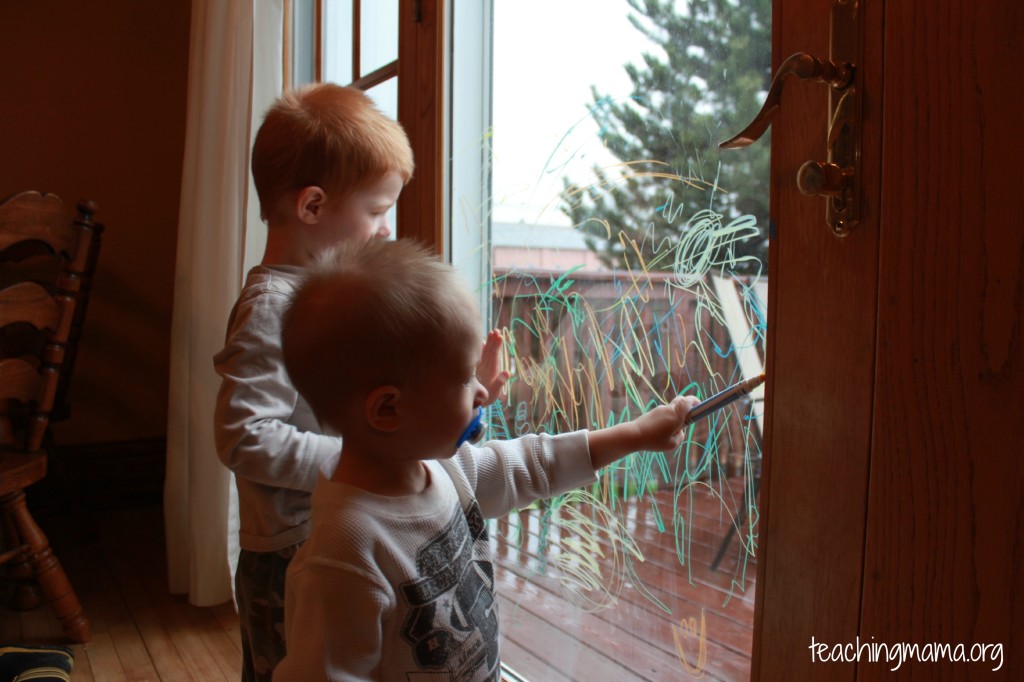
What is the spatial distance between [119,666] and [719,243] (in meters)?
1.59

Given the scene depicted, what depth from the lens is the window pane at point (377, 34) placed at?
162 centimetres

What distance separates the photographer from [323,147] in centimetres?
104

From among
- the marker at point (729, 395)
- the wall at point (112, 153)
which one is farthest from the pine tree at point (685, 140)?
the wall at point (112, 153)

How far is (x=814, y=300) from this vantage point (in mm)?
715

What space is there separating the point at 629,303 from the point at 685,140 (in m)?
0.22

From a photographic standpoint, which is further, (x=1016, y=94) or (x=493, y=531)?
(x=493, y=531)

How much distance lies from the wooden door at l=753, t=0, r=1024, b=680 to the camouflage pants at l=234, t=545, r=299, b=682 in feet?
1.80

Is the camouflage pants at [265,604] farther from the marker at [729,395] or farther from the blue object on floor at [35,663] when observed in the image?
the blue object on floor at [35,663]

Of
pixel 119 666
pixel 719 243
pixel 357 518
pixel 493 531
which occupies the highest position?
pixel 719 243

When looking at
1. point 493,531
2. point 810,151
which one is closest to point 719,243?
point 810,151

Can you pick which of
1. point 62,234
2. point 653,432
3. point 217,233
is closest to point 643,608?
point 653,432

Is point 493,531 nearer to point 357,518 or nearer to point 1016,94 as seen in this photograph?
point 357,518

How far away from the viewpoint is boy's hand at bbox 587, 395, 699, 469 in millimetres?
854

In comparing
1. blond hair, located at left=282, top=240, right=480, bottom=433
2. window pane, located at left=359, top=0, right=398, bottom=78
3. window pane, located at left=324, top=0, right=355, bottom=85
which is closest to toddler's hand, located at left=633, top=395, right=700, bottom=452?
blond hair, located at left=282, top=240, right=480, bottom=433
